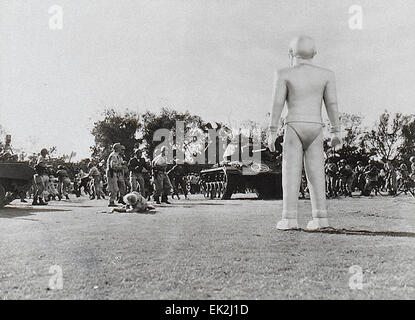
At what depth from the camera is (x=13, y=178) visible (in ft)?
32.5

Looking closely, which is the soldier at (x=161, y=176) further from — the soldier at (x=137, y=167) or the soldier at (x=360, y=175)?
the soldier at (x=360, y=175)

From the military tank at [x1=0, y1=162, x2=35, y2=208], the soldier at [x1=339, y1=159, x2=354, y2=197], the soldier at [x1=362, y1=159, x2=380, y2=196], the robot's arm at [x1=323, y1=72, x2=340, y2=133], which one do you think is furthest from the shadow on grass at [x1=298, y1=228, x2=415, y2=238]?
the soldier at [x1=362, y1=159, x2=380, y2=196]

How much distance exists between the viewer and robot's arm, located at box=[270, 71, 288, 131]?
417 cm

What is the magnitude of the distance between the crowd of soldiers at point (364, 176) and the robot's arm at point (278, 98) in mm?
8059

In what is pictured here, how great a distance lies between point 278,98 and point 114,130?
14.3 feet

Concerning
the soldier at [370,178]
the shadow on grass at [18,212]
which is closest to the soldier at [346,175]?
the soldier at [370,178]

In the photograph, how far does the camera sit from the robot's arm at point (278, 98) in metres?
4.17

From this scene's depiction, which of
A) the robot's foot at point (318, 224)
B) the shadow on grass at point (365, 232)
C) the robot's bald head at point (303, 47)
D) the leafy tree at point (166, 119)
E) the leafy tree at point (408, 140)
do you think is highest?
the robot's bald head at point (303, 47)

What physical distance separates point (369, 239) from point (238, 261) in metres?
1.40

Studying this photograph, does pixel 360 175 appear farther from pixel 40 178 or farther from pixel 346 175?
pixel 40 178

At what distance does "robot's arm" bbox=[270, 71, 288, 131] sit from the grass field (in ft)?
3.46
